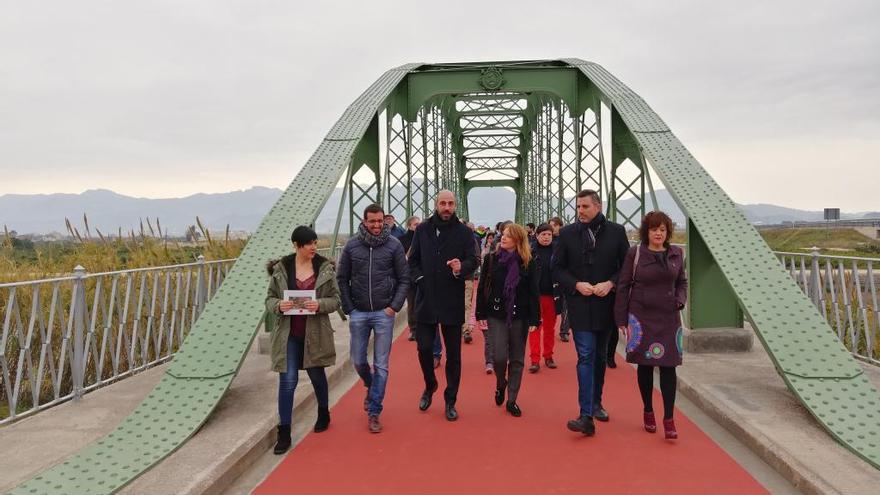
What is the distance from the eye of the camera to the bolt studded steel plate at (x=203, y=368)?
3.62m

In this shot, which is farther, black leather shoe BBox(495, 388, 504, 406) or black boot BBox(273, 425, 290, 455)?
black leather shoe BBox(495, 388, 504, 406)

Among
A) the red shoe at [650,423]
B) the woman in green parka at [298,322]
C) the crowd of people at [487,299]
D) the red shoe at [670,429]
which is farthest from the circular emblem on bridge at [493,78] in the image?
the red shoe at [670,429]

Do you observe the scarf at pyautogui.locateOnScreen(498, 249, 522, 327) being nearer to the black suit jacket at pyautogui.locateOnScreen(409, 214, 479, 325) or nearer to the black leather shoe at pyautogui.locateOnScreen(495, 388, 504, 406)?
the black suit jacket at pyautogui.locateOnScreen(409, 214, 479, 325)

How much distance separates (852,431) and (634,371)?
2609mm

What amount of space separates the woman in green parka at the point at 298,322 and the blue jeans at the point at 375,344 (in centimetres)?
38

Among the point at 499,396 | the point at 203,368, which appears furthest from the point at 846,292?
the point at 203,368

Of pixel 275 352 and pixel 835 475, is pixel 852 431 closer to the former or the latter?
pixel 835 475

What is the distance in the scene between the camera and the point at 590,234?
15.5 feet

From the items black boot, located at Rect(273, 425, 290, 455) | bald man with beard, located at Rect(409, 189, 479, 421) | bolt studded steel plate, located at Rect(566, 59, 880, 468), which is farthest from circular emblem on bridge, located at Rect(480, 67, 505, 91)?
black boot, located at Rect(273, 425, 290, 455)

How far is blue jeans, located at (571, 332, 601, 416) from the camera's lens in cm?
456

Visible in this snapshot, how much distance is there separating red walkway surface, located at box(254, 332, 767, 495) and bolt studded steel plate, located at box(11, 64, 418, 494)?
823 millimetres

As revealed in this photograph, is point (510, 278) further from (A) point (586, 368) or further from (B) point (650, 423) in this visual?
(B) point (650, 423)

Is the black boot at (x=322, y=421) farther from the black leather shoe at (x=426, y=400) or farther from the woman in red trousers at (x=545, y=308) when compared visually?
the woman in red trousers at (x=545, y=308)

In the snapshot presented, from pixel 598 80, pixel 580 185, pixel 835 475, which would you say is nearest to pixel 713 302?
pixel 835 475
